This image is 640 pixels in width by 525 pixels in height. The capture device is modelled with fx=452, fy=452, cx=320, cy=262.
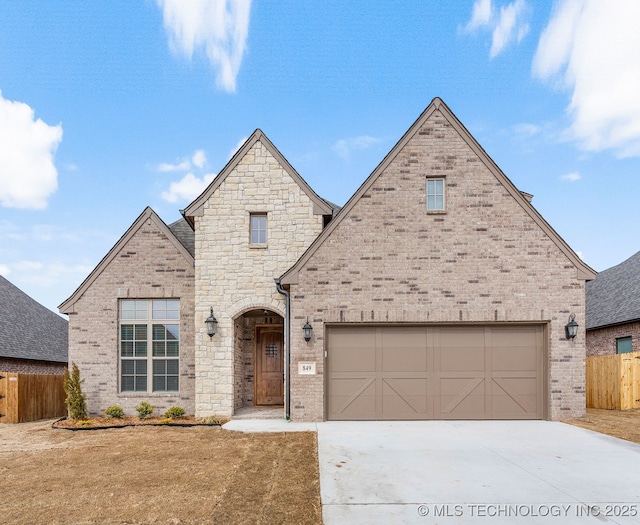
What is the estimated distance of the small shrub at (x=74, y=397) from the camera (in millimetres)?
12586

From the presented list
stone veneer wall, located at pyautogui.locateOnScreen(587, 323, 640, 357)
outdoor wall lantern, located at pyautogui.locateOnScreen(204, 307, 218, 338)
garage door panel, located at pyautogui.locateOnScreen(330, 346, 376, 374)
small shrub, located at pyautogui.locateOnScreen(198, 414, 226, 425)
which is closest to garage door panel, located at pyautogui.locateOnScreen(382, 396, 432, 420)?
garage door panel, located at pyautogui.locateOnScreen(330, 346, 376, 374)

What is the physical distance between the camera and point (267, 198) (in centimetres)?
1287

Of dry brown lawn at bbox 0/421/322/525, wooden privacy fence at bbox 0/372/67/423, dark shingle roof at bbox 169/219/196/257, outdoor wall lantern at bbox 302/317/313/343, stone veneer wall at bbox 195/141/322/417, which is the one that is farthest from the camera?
dark shingle roof at bbox 169/219/196/257

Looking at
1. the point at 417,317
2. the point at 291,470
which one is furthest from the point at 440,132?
the point at 291,470

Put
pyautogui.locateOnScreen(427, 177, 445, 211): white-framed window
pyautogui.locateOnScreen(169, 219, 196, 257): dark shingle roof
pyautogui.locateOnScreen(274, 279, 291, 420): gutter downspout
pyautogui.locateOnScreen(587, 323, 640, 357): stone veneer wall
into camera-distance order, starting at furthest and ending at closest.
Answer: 1. pyautogui.locateOnScreen(587, 323, 640, 357): stone veneer wall
2. pyautogui.locateOnScreen(169, 219, 196, 257): dark shingle roof
3. pyautogui.locateOnScreen(427, 177, 445, 211): white-framed window
4. pyautogui.locateOnScreen(274, 279, 291, 420): gutter downspout

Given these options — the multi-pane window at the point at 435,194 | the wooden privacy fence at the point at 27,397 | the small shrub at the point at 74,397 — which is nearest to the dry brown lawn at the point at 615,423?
the multi-pane window at the point at 435,194

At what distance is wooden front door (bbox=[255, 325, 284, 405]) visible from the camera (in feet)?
46.0

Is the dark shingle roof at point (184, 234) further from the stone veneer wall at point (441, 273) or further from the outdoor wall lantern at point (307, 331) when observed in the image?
the outdoor wall lantern at point (307, 331)

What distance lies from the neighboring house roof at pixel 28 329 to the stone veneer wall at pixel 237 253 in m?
10.4

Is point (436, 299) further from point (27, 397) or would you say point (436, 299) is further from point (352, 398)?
point (27, 397)

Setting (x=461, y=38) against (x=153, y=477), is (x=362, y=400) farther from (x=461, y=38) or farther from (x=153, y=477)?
(x=461, y=38)

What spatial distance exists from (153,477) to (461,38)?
45.3ft

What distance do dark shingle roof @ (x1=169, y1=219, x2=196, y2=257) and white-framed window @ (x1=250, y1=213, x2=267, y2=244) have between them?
241cm

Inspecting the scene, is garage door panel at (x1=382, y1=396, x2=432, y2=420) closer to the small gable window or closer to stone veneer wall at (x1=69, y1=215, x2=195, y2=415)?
stone veneer wall at (x1=69, y1=215, x2=195, y2=415)
